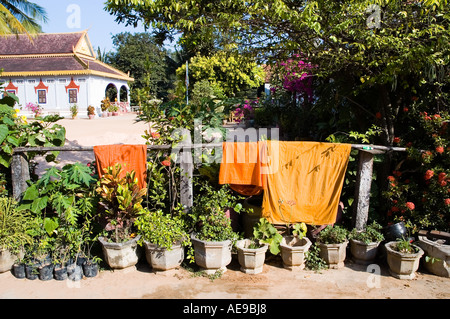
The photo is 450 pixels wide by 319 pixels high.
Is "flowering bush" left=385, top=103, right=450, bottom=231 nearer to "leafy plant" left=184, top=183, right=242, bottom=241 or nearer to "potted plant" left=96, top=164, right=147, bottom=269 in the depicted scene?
"leafy plant" left=184, top=183, right=242, bottom=241

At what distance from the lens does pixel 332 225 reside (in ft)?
15.6

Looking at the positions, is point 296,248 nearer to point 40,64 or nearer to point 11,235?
point 11,235

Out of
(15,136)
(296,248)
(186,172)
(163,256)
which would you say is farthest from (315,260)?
(15,136)

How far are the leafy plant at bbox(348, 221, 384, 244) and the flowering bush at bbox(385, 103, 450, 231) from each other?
0.27 meters

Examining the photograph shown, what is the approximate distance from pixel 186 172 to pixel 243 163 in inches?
30.4

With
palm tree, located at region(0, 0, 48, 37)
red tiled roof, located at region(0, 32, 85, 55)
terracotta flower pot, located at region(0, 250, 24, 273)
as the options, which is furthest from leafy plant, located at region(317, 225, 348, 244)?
red tiled roof, located at region(0, 32, 85, 55)

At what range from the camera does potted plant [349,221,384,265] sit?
4500 millimetres

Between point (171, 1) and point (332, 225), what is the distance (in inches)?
140

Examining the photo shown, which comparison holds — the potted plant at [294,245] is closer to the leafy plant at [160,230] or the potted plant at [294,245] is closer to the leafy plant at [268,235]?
the leafy plant at [268,235]

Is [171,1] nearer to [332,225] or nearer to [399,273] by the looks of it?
[332,225]

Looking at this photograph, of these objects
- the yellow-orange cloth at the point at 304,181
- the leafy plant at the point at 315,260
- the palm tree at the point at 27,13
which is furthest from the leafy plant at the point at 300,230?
the palm tree at the point at 27,13

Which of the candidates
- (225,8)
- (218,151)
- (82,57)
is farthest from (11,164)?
(82,57)

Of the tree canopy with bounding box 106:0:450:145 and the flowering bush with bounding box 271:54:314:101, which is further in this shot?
the flowering bush with bounding box 271:54:314:101

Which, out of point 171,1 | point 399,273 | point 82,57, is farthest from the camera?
point 82,57
